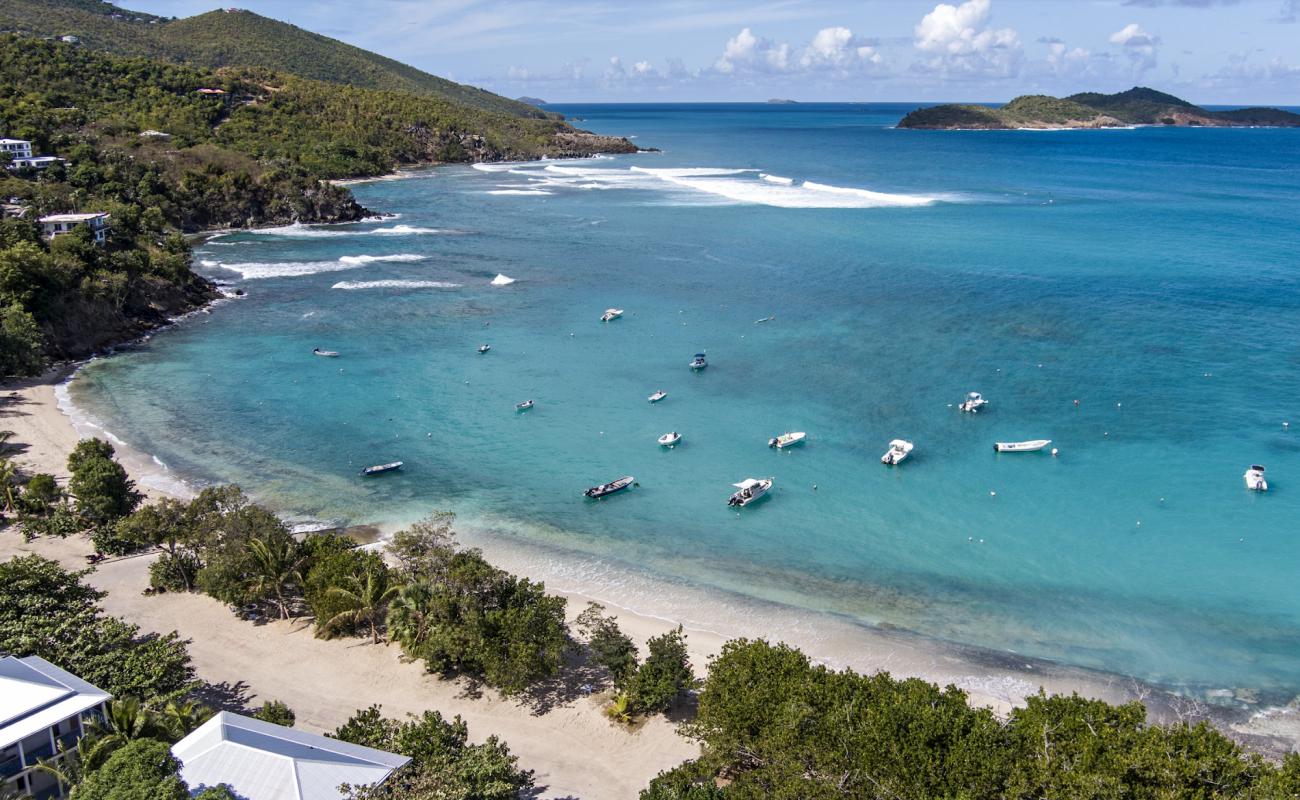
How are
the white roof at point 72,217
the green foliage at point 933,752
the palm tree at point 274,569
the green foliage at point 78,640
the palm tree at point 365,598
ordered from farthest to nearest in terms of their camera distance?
→ the white roof at point 72,217 → the palm tree at point 274,569 → the palm tree at point 365,598 → the green foliage at point 78,640 → the green foliage at point 933,752

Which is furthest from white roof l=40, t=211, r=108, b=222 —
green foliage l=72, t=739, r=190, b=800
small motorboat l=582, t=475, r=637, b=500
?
green foliage l=72, t=739, r=190, b=800

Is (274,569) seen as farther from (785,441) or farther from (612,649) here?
(785,441)

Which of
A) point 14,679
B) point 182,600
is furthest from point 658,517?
point 14,679

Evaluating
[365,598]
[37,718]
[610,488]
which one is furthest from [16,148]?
[37,718]

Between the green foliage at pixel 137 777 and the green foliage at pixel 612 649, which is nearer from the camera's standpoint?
the green foliage at pixel 137 777

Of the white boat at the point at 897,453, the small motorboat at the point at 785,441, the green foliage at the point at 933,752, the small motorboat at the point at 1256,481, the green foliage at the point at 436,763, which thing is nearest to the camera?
the green foliage at the point at 933,752

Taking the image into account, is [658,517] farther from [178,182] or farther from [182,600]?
[178,182]

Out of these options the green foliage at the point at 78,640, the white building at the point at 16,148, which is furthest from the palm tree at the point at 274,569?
the white building at the point at 16,148

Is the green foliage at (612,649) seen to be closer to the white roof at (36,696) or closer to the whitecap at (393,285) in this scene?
the white roof at (36,696)
